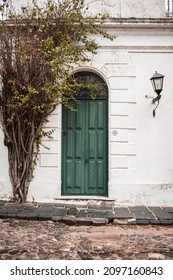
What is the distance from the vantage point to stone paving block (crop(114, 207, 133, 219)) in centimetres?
553

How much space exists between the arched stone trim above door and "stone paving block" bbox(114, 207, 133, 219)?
276 cm

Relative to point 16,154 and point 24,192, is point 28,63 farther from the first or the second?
point 24,192

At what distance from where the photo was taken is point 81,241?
4219 millimetres

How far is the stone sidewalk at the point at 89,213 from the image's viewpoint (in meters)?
5.32

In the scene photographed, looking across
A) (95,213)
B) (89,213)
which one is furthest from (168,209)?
(89,213)

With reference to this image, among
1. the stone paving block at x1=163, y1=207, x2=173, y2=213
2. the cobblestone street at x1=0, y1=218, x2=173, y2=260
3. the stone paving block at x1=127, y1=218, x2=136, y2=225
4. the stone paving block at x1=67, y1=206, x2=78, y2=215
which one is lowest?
the cobblestone street at x1=0, y1=218, x2=173, y2=260

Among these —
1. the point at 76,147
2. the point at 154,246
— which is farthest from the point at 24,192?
the point at 154,246

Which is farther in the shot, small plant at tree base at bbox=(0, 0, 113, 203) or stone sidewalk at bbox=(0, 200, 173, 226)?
small plant at tree base at bbox=(0, 0, 113, 203)

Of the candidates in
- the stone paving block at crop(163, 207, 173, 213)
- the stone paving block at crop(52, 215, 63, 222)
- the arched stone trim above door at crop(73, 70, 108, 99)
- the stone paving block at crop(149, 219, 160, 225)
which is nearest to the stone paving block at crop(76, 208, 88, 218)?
the stone paving block at crop(52, 215, 63, 222)

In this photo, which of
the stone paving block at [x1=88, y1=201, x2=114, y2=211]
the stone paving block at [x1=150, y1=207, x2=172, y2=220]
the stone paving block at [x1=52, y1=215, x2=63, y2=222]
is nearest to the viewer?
the stone paving block at [x1=52, y1=215, x2=63, y2=222]

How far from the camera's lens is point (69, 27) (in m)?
6.54

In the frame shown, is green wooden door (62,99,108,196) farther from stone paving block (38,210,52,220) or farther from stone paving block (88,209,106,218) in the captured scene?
stone paving block (38,210,52,220)

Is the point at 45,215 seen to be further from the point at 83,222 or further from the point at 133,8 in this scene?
the point at 133,8

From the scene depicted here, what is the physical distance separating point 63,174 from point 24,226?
2.12 metres
